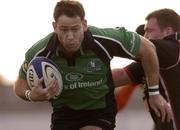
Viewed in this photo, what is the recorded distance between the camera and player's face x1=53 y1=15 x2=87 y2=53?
1070 cm

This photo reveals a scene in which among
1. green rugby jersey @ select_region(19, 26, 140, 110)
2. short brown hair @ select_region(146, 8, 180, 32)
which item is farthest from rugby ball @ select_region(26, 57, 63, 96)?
short brown hair @ select_region(146, 8, 180, 32)

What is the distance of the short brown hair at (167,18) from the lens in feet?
39.2

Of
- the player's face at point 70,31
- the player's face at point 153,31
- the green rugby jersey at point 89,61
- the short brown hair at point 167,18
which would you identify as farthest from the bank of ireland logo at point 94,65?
the short brown hair at point 167,18

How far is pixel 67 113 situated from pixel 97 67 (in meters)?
0.67

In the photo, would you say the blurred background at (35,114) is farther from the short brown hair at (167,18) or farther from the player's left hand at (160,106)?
the player's left hand at (160,106)

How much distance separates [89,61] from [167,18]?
4.67 feet

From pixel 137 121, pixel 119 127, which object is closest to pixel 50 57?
pixel 119 127

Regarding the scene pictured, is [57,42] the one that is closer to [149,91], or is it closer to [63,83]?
[63,83]

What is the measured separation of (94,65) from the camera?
11086 mm

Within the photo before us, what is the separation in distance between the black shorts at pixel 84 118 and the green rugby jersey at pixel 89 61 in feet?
0.25

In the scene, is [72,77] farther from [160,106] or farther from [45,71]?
[160,106]

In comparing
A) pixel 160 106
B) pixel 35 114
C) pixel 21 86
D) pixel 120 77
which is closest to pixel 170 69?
pixel 160 106

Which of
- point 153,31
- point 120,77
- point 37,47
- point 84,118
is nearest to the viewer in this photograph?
point 37,47

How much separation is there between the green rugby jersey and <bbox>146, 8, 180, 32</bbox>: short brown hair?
0.88 meters
